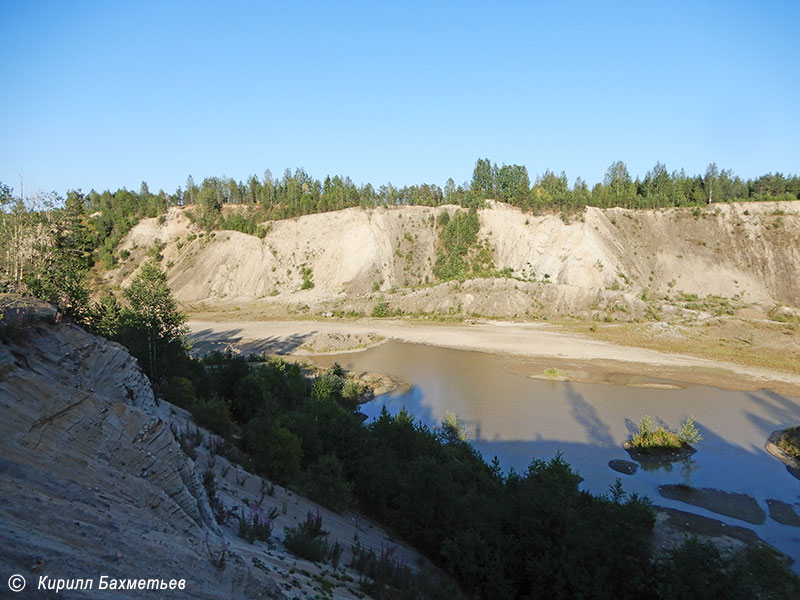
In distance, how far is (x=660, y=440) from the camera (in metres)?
19.1

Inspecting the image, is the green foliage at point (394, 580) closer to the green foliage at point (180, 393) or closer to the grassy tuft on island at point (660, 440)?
the green foliage at point (180, 393)

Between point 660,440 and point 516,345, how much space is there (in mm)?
20750

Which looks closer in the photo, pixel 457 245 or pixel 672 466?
pixel 672 466

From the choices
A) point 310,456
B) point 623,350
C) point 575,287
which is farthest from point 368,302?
point 310,456

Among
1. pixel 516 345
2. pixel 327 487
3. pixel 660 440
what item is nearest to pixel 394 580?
pixel 327 487

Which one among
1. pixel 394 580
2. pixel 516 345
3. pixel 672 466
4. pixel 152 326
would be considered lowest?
pixel 672 466

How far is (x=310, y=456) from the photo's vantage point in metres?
12.6

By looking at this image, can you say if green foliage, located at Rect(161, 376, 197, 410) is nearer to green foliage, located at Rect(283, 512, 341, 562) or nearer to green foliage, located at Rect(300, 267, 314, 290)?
green foliage, located at Rect(283, 512, 341, 562)

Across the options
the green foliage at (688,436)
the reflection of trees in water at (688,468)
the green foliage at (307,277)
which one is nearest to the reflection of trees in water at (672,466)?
the reflection of trees in water at (688,468)

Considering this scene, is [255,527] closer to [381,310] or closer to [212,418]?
[212,418]

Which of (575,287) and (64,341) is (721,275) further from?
(64,341)

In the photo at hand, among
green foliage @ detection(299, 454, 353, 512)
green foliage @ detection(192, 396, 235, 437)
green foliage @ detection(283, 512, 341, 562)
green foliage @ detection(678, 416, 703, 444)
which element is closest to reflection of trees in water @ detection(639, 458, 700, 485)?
green foliage @ detection(678, 416, 703, 444)

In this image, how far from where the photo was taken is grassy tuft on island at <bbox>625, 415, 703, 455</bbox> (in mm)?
18875

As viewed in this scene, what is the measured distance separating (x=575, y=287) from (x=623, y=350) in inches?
680
